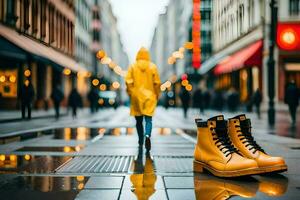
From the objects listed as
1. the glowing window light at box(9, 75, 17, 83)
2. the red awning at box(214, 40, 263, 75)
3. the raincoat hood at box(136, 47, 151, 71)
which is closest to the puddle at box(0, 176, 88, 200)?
the raincoat hood at box(136, 47, 151, 71)

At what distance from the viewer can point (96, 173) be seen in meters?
6.02

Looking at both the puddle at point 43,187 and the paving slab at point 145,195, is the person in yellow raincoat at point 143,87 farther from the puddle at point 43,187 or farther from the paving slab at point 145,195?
the paving slab at point 145,195

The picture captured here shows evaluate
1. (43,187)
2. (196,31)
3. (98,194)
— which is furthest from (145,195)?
(196,31)

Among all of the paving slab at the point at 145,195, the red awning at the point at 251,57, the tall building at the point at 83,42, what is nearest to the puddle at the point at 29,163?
the paving slab at the point at 145,195

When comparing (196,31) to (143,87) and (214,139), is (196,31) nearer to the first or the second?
(143,87)

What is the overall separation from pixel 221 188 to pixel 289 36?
2983 cm

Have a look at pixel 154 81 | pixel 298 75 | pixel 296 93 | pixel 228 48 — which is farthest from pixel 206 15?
pixel 154 81

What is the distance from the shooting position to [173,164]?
6.88 m

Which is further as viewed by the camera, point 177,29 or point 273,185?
point 177,29

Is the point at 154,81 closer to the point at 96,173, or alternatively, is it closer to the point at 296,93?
the point at 96,173

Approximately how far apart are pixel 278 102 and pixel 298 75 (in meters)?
2.41

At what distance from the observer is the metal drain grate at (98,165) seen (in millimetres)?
6259

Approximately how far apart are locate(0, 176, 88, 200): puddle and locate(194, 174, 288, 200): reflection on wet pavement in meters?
1.27

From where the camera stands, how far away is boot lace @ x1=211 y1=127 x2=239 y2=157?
18.9ft
